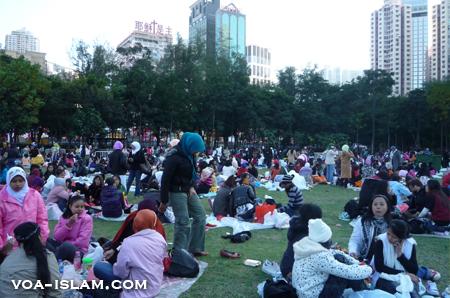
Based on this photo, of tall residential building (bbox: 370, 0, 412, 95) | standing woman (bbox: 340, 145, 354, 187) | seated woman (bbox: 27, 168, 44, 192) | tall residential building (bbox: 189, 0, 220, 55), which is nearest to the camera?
seated woman (bbox: 27, 168, 44, 192)

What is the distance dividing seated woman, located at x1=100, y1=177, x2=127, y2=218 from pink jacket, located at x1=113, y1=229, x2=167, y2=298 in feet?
15.1

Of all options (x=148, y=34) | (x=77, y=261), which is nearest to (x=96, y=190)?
(x=77, y=261)

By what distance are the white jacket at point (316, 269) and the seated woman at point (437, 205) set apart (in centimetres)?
439

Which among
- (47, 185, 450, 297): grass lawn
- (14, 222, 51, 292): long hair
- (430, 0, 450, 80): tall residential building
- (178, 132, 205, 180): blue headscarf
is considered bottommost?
(47, 185, 450, 297): grass lawn

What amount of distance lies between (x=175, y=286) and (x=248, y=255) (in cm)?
166

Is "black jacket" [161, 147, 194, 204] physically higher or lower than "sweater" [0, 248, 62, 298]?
higher

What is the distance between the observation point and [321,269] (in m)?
3.72

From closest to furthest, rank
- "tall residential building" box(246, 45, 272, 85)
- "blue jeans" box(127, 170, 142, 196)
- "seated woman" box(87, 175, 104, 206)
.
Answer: "seated woman" box(87, 175, 104, 206) < "blue jeans" box(127, 170, 142, 196) < "tall residential building" box(246, 45, 272, 85)

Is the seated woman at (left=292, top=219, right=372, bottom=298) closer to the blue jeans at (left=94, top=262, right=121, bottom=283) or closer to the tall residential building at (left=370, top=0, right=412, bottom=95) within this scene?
the blue jeans at (left=94, top=262, right=121, bottom=283)

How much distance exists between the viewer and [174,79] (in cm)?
3553

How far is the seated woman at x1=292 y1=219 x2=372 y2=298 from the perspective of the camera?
3.70m

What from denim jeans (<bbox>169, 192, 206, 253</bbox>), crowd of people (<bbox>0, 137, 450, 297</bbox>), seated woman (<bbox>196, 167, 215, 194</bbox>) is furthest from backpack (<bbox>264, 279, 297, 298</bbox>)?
seated woman (<bbox>196, 167, 215, 194</bbox>)

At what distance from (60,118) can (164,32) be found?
8213 centimetres

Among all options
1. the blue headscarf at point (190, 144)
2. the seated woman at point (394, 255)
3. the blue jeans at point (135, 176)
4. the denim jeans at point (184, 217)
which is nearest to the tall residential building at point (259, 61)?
the blue jeans at point (135, 176)
